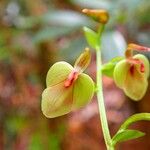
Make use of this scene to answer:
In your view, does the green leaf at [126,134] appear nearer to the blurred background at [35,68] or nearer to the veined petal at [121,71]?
the veined petal at [121,71]

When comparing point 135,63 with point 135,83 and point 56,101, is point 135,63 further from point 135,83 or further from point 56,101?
point 56,101

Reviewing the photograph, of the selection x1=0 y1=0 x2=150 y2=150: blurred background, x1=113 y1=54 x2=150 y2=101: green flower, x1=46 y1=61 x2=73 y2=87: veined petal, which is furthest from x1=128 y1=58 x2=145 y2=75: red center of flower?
x1=0 y1=0 x2=150 y2=150: blurred background

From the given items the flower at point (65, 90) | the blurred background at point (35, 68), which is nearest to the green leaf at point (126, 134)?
the flower at point (65, 90)

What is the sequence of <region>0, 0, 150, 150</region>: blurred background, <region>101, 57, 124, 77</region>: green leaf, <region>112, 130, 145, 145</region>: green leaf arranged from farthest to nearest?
1. <region>0, 0, 150, 150</region>: blurred background
2. <region>101, 57, 124, 77</region>: green leaf
3. <region>112, 130, 145, 145</region>: green leaf

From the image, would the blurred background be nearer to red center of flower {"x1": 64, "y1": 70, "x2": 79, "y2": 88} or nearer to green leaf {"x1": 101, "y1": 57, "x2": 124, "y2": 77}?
green leaf {"x1": 101, "y1": 57, "x2": 124, "y2": 77}

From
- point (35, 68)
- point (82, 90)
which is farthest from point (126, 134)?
point (35, 68)

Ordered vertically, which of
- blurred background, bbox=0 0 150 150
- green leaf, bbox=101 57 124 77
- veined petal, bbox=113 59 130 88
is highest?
veined petal, bbox=113 59 130 88
